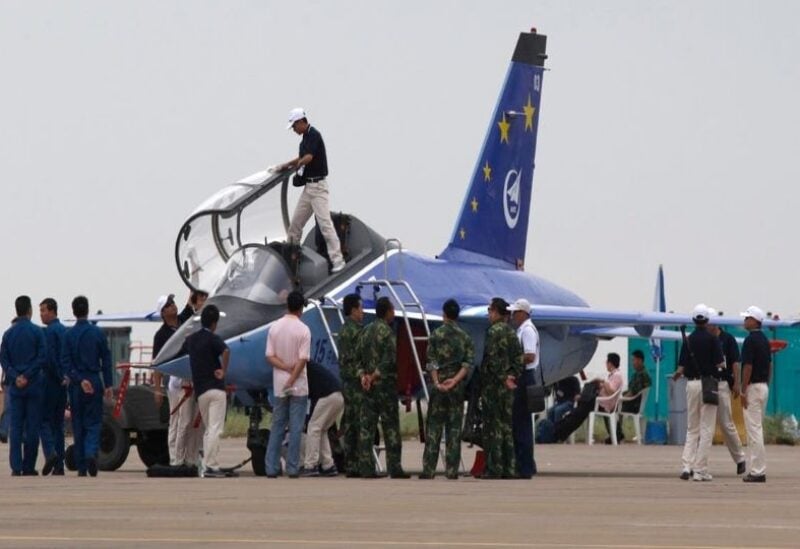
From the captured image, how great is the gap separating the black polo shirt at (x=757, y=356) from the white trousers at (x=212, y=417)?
512 cm

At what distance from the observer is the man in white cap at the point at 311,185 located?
2162cm

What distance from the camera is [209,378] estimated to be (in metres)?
19.7

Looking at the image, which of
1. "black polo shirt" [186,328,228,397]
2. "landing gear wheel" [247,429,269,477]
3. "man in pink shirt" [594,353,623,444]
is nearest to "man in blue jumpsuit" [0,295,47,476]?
"black polo shirt" [186,328,228,397]

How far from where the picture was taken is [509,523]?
12891 millimetres

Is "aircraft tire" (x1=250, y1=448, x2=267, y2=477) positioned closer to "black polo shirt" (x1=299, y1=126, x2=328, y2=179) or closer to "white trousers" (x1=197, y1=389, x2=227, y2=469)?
"white trousers" (x1=197, y1=389, x2=227, y2=469)

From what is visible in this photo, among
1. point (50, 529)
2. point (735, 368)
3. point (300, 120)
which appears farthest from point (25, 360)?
point (50, 529)

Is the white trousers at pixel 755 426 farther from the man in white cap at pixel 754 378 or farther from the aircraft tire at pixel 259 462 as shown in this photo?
the aircraft tire at pixel 259 462

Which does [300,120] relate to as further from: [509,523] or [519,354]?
[509,523]

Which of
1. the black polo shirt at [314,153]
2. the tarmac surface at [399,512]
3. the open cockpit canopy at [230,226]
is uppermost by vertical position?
the black polo shirt at [314,153]

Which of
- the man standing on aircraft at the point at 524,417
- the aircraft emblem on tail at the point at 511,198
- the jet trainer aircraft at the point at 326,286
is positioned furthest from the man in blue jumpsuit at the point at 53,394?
the aircraft emblem on tail at the point at 511,198

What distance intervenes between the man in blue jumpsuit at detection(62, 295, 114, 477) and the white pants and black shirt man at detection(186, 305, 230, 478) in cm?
99

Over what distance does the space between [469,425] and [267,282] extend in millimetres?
2799

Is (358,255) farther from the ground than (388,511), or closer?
farther from the ground

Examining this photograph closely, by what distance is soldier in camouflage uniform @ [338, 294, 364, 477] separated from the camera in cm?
1973
